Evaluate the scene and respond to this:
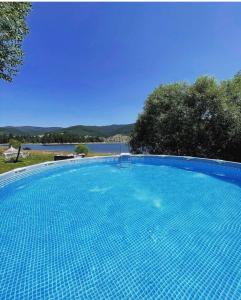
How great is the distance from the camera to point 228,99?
1401cm

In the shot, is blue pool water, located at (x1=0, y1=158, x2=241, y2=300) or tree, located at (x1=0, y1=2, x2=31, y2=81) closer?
blue pool water, located at (x1=0, y1=158, x2=241, y2=300)

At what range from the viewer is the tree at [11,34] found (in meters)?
6.72

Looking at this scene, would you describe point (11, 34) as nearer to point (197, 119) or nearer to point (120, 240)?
point (120, 240)

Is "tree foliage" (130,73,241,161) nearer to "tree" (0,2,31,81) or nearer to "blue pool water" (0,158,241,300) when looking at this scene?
"blue pool water" (0,158,241,300)

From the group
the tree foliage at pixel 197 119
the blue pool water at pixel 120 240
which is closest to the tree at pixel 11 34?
the blue pool water at pixel 120 240

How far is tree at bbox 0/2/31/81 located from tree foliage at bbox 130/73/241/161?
32.7ft

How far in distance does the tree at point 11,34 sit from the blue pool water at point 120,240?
440 centimetres

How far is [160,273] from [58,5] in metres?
13.3

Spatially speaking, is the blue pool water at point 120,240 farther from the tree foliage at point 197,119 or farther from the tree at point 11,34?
the tree foliage at point 197,119

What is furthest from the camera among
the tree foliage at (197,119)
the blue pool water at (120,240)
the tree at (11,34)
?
the tree foliage at (197,119)

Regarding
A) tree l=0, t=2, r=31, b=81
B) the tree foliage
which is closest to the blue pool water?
tree l=0, t=2, r=31, b=81

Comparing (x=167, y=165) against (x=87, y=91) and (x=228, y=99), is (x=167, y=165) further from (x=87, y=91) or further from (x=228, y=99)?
(x=87, y=91)

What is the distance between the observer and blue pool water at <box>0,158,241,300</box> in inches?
120

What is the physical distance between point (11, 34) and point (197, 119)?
453 inches
